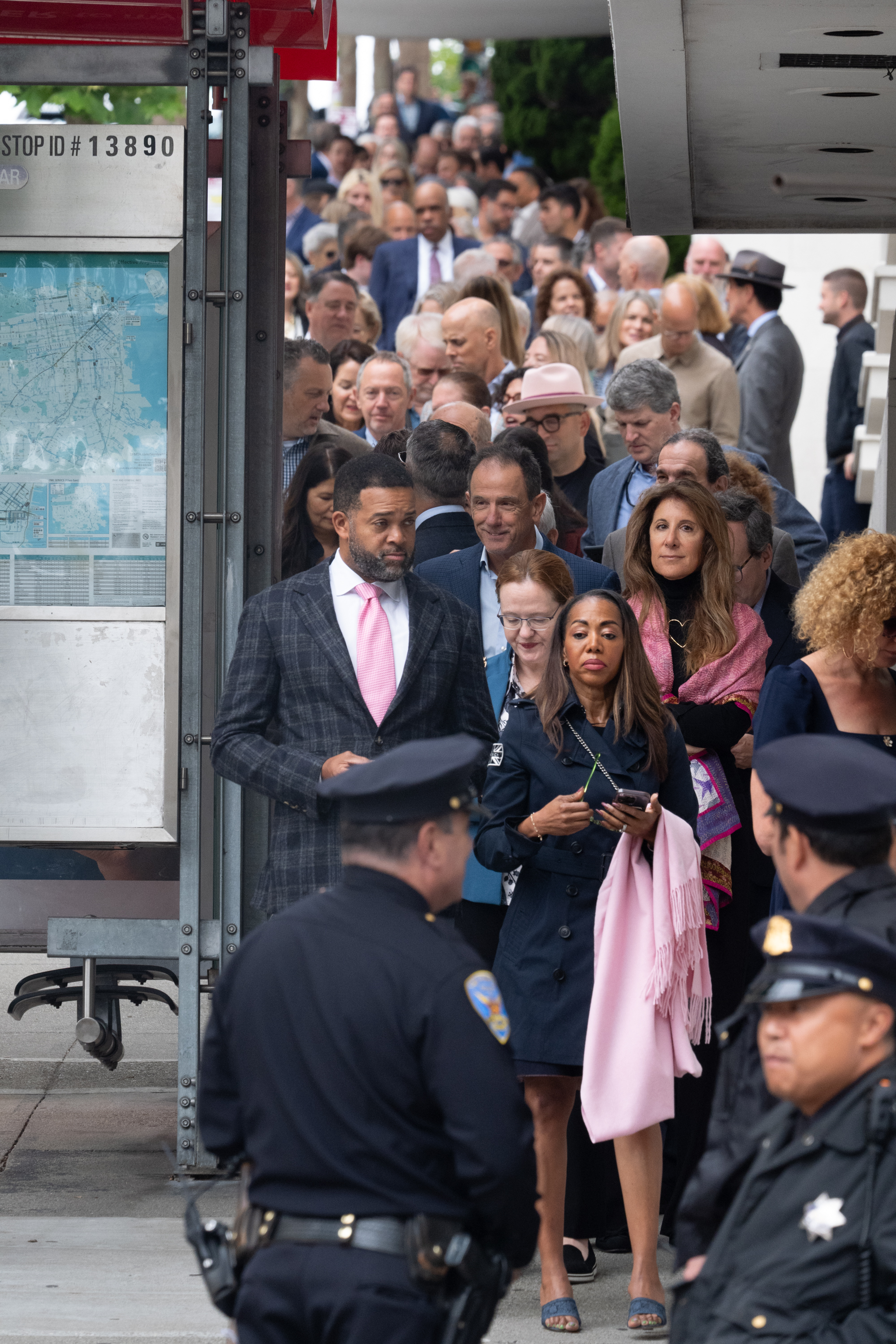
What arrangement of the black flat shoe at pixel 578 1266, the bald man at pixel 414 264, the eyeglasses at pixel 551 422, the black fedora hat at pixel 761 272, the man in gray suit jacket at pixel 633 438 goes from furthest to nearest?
the bald man at pixel 414 264, the black fedora hat at pixel 761 272, the eyeglasses at pixel 551 422, the man in gray suit jacket at pixel 633 438, the black flat shoe at pixel 578 1266

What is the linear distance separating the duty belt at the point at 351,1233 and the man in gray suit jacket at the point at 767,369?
812cm

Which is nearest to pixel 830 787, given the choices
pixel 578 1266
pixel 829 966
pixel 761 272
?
pixel 829 966

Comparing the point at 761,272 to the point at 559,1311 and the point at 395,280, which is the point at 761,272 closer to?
the point at 395,280

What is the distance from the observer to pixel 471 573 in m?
6.17

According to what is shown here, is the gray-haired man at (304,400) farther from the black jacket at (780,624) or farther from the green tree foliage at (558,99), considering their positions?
the green tree foliage at (558,99)

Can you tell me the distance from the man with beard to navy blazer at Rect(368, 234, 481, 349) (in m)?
8.75

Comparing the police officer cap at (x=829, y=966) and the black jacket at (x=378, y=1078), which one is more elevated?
the police officer cap at (x=829, y=966)

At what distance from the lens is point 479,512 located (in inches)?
243

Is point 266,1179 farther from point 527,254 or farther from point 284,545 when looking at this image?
point 527,254

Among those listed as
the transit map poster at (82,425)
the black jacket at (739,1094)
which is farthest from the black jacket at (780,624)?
the black jacket at (739,1094)

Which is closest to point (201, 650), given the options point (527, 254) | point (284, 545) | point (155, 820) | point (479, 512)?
point (155, 820)

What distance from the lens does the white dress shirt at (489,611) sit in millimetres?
6082

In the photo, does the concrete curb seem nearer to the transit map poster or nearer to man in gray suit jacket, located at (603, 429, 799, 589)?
the transit map poster

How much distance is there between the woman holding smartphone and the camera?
16.3 ft
